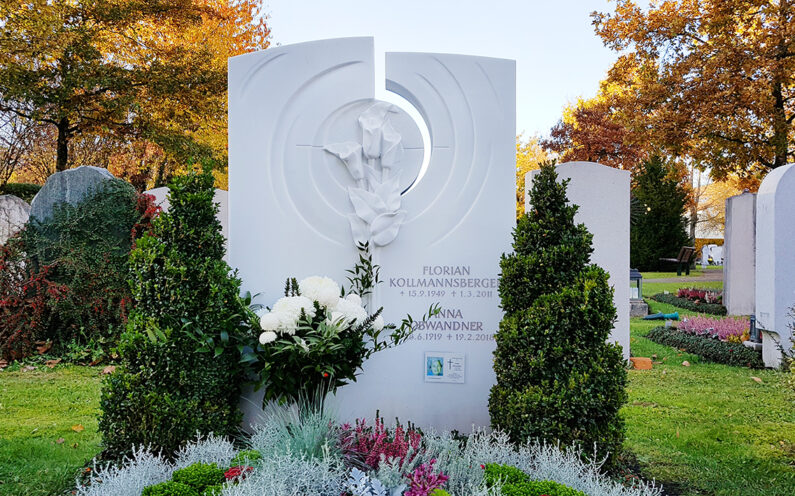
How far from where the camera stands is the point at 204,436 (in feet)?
12.7

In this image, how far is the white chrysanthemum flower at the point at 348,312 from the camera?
4.00 m

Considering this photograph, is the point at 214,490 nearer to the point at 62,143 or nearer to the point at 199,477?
the point at 199,477

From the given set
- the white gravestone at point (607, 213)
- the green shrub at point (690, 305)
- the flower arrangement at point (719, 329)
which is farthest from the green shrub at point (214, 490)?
the green shrub at point (690, 305)

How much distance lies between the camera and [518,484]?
2.94 meters

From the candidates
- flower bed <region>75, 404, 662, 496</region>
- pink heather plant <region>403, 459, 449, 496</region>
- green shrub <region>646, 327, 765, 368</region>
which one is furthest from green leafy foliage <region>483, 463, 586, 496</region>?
green shrub <region>646, 327, 765, 368</region>

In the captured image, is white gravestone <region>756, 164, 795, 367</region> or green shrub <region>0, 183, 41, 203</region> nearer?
white gravestone <region>756, 164, 795, 367</region>

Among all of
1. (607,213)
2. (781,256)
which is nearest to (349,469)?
(607,213)

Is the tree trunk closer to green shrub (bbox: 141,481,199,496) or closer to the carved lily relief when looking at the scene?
the carved lily relief

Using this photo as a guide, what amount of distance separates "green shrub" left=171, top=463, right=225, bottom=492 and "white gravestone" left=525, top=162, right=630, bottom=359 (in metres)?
5.11

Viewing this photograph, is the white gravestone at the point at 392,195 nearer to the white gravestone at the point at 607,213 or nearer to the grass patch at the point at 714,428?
the grass patch at the point at 714,428

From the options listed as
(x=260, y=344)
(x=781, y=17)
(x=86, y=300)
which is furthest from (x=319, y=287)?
(x=781, y=17)

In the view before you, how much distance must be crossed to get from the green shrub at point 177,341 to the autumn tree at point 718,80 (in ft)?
40.9

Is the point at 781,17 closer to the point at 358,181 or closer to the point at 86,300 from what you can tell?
the point at 358,181

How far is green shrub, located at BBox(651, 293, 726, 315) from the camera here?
12.2 metres
